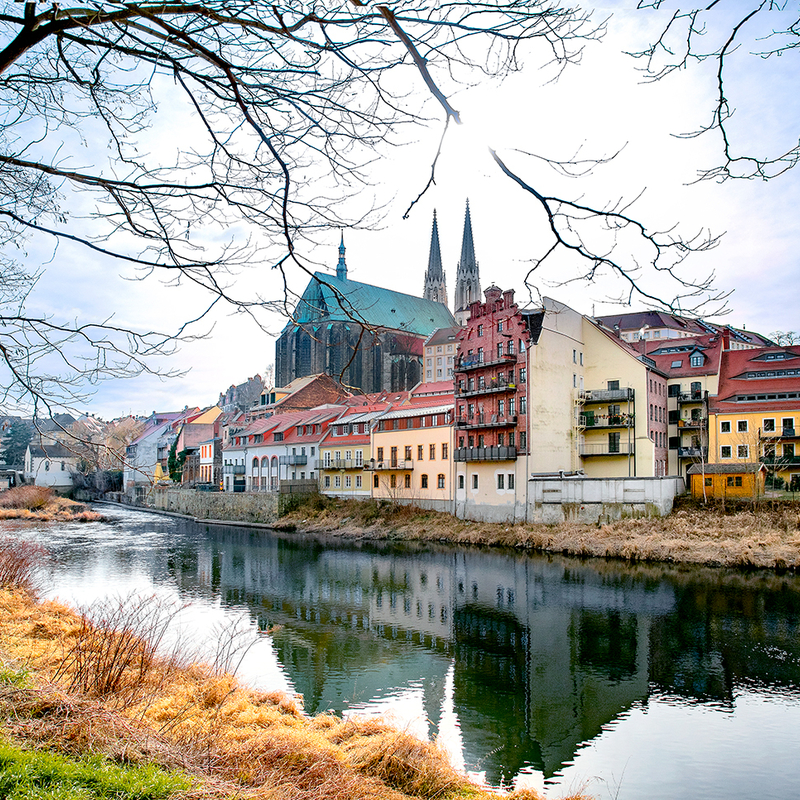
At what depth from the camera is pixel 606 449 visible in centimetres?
3872

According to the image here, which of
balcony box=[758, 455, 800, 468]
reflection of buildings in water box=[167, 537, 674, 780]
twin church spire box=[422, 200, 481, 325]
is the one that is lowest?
reflection of buildings in water box=[167, 537, 674, 780]

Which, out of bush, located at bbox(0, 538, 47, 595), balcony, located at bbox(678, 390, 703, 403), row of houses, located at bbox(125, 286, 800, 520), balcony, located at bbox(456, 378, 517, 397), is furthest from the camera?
balcony, located at bbox(678, 390, 703, 403)

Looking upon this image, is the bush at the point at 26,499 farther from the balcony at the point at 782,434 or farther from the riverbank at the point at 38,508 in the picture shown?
the balcony at the point at 782,434

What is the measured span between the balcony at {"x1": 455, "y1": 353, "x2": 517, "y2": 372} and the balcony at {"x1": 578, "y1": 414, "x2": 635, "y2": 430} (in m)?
6.09

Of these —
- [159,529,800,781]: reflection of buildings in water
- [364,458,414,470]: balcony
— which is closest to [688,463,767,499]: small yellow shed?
[159,529,800,781]: reflection of buildings in water

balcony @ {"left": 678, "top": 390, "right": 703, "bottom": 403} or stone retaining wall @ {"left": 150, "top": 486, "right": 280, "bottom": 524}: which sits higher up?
balcony @ {"left": 678, "top": 390, "right": 703, "bottom": 403}

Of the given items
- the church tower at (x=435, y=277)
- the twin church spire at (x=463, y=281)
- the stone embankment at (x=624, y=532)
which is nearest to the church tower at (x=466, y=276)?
the twin church spire at (x=463, y=281)

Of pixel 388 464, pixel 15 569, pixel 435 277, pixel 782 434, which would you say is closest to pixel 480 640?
pixel 15 569

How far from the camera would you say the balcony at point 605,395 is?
37.6 metres

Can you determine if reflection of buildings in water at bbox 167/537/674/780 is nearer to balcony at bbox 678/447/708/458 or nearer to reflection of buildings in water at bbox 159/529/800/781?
reflection of buildings in water at bbox 159/529/800/781

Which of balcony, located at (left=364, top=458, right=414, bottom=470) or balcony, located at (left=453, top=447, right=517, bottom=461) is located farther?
balcony, located at (left=364, top=458, right=414, bottom=470)

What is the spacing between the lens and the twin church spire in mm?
100750

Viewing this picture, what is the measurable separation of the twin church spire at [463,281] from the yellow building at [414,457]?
5524cm

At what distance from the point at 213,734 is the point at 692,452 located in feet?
122
